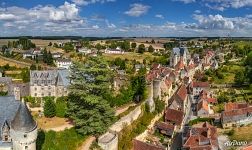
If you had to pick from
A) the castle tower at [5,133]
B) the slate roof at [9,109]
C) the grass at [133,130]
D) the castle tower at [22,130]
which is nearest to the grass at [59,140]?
the castle tower at [5,133]

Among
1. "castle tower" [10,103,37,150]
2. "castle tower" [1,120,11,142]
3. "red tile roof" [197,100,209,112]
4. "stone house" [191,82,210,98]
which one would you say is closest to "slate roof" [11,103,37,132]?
"castle tower" [10,103,37,150]

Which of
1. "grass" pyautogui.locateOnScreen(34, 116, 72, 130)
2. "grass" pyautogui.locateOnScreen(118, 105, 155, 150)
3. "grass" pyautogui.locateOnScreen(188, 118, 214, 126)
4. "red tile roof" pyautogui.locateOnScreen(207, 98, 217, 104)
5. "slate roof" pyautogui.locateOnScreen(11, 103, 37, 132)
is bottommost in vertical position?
"grass" pyautogui.locateOnScreen(188, 118, 214, 126)

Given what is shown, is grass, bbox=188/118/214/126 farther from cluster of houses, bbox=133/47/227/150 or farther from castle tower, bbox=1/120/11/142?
castle tower, bbox=1/120/11/142

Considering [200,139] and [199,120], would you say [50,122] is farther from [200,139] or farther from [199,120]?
[199,120]

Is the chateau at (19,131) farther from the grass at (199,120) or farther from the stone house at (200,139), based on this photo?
the grass at (199,120)

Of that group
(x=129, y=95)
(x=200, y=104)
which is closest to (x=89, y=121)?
(x=129, y=95)

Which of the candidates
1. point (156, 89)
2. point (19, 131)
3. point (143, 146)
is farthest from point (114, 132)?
point (156, 89)
